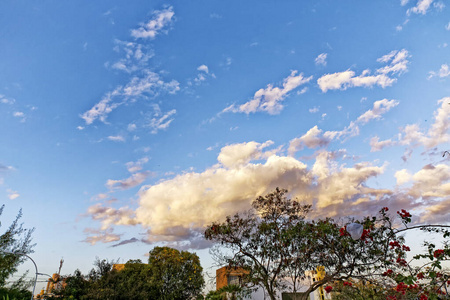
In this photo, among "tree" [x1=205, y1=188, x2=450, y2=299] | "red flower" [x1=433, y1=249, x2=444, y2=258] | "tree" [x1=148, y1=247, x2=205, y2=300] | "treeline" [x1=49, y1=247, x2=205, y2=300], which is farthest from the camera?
"tree" [x1=148, y1=247, x2=205, y2=300]

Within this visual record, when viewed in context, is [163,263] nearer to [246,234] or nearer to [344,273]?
[246,234]

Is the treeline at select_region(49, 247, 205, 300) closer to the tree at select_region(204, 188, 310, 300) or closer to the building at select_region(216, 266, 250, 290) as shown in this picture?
the building at select_region(216, 266, 250, 290)

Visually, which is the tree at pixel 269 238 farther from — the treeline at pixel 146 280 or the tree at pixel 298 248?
the treeline at pixel 146 280

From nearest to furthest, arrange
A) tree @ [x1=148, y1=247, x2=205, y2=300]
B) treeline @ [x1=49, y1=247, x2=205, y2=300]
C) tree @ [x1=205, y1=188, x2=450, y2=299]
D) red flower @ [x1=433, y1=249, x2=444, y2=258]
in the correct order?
red flower @ [x1=433, y1=249, x2=444, y2=258]
tree @ [x1=205, y1=188, x2=450, y2=299]
treeline @ [x1=49, y1=247, x2=205, y2=300]
tree @ [x1=148, y1=247, x2=205, y2=300]

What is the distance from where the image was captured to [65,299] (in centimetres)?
1867

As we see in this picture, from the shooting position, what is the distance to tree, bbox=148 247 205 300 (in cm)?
2564

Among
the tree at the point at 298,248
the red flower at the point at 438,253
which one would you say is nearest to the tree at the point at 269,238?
the tree at the point at 298,248

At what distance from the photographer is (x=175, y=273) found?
26.8 metres

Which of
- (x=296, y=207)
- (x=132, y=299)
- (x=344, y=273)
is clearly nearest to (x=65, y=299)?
(x=132, y=299)

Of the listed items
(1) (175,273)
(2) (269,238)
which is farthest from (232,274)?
(2) (269,238)

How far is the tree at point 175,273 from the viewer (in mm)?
25641

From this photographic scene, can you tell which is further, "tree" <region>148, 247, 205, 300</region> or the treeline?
"tree" <region>148, 247, 205, 300</region>

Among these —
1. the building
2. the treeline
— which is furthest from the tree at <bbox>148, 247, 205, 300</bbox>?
the building

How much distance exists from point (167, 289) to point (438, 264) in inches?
1041
